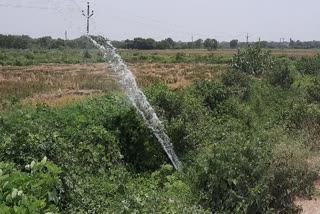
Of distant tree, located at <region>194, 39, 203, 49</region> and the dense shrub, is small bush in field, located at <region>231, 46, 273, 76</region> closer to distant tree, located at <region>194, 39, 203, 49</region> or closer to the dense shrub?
the dense shrub

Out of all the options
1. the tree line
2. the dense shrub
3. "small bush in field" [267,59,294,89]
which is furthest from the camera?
the tree line

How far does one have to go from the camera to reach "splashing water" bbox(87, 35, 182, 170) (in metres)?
10.4

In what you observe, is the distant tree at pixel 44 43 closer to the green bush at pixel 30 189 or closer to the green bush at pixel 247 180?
the green bush at pixel 247 180

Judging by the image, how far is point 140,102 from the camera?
36.7 ft

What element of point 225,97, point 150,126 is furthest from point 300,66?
point 150,126

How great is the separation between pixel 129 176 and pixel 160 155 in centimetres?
124

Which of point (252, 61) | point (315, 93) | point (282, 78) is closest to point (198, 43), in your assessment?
point (252, 61)

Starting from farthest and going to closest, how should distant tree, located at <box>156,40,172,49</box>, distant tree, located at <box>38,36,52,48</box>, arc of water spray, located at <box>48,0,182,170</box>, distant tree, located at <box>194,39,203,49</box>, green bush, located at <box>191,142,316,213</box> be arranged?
distant tree, located at <box>194,39,203,49</box>, distant tree, located at <box>156,40,172,49</box>, distant tree, located at <box>38,36,52,48</box>, arc of water spray, located at <box>48,0,182,170</box>, green bush, located at <box>191,142,316,213</box>

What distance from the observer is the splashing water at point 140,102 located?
10430mm

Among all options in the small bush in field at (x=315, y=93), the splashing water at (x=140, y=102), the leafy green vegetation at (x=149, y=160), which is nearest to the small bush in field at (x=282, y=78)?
the small bush in field at (x=315, y=93)

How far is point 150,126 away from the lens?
10.5 metres

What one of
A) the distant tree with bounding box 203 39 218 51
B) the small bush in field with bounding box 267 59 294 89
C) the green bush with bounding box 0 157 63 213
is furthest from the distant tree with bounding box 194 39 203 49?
the green bush with bounding box 0 157 63 213

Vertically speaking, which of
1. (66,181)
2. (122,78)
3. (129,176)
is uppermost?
(122,78)

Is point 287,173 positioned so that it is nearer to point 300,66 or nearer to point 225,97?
point 225,97
